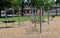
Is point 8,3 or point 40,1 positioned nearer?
point 40,1

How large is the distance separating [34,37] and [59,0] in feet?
165

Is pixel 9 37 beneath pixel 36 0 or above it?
beneath

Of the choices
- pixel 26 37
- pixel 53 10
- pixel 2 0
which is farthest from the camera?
pixel 53 10

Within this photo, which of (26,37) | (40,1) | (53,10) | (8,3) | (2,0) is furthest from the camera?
(53,10)

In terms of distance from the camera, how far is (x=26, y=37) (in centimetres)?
1440

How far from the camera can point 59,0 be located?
6375cm

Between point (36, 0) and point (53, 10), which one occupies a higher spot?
point (36, 0)

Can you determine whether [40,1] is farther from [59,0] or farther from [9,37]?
[59,0]

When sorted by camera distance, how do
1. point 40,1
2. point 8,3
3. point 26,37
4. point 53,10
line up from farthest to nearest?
point 53,10 < point 8,3 < point 40,1 < point 26,37

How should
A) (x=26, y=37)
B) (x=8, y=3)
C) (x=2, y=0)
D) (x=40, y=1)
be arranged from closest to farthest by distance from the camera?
(x=26, y=37) → (x=40, y=1) → (x=2, y=0) → (x=8, y=3)

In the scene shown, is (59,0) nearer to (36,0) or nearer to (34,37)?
(36,0)

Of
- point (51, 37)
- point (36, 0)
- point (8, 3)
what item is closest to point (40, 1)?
point (36, 0)

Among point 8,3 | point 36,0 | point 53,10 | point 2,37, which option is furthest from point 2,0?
point 53,10

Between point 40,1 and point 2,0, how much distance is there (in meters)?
16.8
